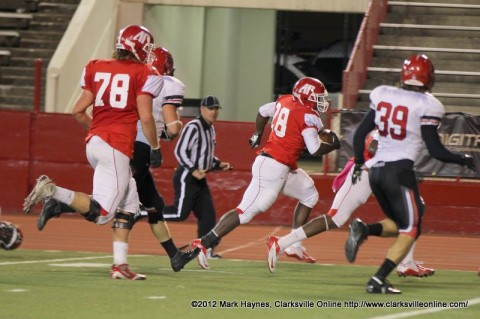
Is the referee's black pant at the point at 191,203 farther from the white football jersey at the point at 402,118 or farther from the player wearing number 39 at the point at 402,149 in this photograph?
the white football jersey at the point at 402,118

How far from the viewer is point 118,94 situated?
1094 cm

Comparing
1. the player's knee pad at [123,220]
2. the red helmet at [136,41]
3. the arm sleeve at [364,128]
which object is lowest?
the player's knee pad at [123,220]

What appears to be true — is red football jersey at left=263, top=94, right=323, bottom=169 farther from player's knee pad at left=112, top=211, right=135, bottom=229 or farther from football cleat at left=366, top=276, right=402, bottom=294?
football cleat at left=366, top=276, right=402, bottom=294

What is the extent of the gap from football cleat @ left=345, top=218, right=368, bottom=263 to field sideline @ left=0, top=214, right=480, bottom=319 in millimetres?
316

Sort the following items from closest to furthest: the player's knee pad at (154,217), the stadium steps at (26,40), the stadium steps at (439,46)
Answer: the player's knee pad at (154,217), the stadium steps at (439,46), the stadium steps at (26,40)

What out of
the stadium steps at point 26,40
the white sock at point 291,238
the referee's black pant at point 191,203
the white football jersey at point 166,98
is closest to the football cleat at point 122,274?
the white football jersey at point 166,98

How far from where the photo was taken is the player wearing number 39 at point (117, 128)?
10.9 metres

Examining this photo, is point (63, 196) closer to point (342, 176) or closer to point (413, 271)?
point (342, 176)

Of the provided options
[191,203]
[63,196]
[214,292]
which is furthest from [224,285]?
[191,203]

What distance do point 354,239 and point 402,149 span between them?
847 millimetres

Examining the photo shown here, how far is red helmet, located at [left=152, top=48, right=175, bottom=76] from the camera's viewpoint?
1234cm

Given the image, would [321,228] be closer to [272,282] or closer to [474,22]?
[272,282]

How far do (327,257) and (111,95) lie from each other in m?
4.60

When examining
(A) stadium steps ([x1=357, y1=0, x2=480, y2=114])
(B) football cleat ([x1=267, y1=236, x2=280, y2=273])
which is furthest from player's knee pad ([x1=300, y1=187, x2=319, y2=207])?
(A) stadium steps ([x1=357, y1=0, x2=480, y2=114])
